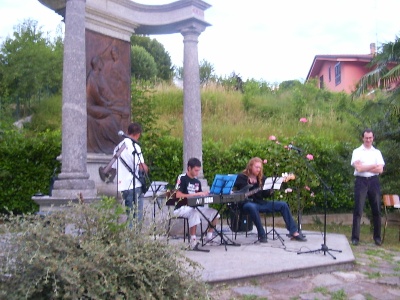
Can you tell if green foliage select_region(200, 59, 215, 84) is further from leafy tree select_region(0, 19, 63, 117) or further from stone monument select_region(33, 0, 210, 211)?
stone monument select_region(33, 0, 210, 211)

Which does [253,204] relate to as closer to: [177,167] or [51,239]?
[177,167]

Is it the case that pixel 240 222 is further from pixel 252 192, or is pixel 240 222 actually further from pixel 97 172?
pixel 97 172

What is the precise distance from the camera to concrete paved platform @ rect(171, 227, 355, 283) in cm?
543

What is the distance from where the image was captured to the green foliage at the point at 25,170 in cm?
1069

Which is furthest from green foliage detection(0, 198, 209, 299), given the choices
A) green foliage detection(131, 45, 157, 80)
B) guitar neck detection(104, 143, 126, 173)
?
green foliage detection(131, 45, 157, 80)

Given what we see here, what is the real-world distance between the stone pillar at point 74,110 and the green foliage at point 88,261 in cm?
389

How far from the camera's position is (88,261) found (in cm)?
301

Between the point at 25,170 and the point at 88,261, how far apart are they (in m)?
8.35

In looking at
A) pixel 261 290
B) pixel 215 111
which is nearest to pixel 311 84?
pixel 215 111

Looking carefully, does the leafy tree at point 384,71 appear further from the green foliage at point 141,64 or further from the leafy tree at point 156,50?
the leafy tree at point 156,50

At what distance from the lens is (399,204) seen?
Answer: 28.2 ft

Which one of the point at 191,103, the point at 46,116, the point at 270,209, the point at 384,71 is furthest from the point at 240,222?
the point at 46,116

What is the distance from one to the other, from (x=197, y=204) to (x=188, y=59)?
3502 mm

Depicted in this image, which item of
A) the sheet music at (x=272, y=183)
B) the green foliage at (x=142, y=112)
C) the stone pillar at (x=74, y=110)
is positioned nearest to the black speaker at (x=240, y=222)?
the sheet music at (x=272, y=183)
